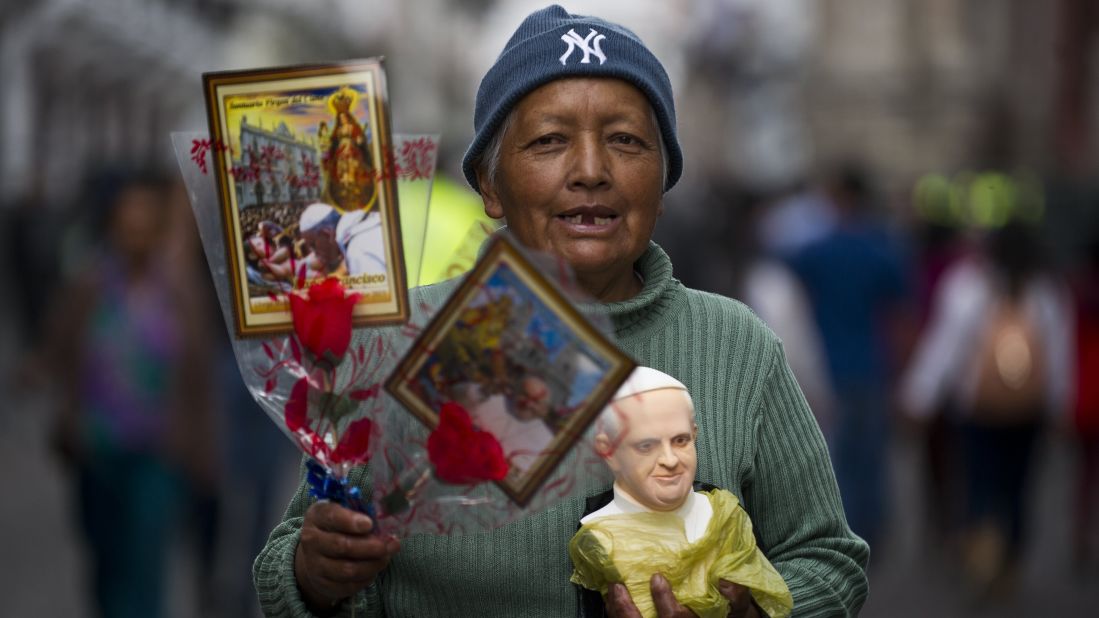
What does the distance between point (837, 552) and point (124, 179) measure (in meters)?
5.15

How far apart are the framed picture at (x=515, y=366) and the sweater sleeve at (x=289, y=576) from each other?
37 centimetres

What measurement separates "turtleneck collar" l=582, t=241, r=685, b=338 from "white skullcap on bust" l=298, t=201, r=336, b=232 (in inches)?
19.5

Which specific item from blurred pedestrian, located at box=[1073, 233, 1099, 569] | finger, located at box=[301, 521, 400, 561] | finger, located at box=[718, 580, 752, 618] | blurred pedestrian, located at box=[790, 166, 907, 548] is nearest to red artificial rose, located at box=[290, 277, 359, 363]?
finger, located at box=[301, 521, 400, 561]

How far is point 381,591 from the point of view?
2887 mm

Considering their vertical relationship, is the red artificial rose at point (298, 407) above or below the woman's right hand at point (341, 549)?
above

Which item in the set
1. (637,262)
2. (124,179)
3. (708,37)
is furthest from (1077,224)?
(708,37)

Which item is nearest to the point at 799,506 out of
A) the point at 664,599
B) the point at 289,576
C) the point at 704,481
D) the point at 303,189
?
the point at 704,481

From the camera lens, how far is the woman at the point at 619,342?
9.06 ft

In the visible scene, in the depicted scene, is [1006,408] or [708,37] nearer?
[1006,408]

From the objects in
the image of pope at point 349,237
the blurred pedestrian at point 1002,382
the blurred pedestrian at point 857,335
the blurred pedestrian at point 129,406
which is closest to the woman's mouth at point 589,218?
the image of pope at point 349,237

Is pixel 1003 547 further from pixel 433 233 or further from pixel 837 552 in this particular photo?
pixel 837 552

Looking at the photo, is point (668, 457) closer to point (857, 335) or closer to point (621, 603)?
point (621, 603)

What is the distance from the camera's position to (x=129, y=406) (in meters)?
6.70

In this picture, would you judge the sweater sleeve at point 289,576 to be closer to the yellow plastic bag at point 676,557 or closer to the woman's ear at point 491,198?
the yellow plastic bag at point 676,557
